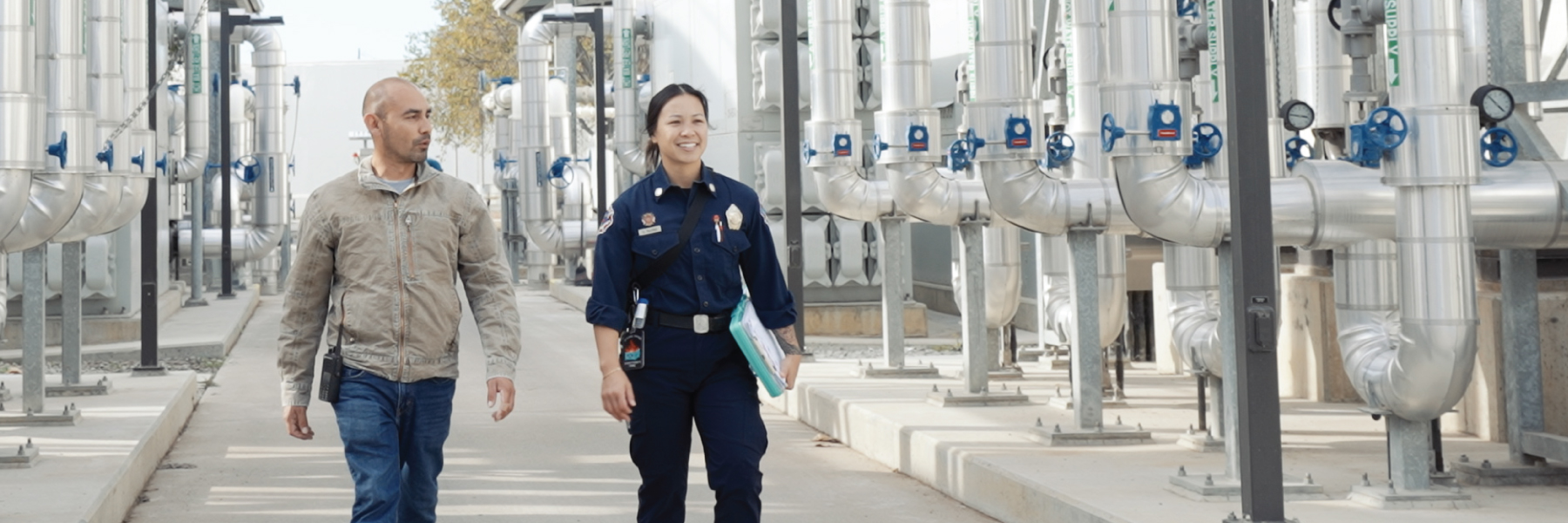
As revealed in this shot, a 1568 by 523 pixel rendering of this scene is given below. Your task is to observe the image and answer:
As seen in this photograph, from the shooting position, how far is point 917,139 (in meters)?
11.8

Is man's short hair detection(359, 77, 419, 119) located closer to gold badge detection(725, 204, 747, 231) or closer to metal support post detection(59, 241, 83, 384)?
gold badge detection(725, 204, 747, 231)

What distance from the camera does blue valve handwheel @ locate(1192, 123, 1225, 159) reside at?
788 centimetres

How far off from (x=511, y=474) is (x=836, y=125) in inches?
189

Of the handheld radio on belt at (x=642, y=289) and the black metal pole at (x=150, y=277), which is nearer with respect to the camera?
the handheld radio on belt at (x=642, y=289)

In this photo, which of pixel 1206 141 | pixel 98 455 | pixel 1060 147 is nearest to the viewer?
pixel 1206 141

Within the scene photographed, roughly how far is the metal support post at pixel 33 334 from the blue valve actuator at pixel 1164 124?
705 centimetres

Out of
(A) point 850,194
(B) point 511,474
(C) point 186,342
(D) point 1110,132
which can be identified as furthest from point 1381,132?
(C) point 186,342

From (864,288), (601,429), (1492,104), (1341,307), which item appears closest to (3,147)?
(601,429)

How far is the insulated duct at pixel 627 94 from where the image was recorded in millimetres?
26016

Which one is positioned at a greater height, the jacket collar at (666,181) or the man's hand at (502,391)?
the jacket collar at (666,181)

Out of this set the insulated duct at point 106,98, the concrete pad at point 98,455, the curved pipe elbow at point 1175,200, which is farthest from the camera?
the insulated duct at point 106,98

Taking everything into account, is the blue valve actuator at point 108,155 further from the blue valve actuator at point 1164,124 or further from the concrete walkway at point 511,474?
the blue valve actuator at point 1164,124

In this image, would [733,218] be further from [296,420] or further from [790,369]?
[296,420]

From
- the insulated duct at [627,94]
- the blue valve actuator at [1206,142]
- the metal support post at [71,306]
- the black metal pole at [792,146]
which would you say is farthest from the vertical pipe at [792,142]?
the insulated duct at [627,94]
